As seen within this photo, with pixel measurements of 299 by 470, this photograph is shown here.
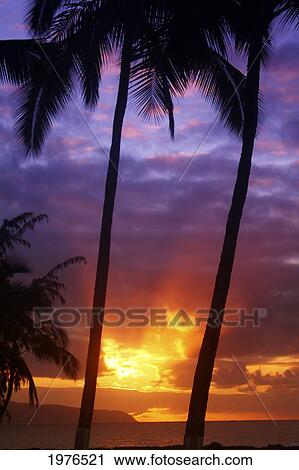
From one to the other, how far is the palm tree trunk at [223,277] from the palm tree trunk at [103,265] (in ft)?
10.9

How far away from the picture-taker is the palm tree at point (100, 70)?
17828mm

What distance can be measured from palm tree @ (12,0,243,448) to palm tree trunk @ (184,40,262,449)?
1.56 metres

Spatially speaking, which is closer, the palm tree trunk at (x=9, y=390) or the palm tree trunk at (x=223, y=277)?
the palm tree trunk at (x=223, y=277)

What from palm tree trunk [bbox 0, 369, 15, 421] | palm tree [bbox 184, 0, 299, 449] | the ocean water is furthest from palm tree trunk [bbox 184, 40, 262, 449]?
the ocean water

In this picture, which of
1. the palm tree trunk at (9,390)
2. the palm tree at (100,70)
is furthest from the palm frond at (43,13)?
the palm tree trunk at (9,390)

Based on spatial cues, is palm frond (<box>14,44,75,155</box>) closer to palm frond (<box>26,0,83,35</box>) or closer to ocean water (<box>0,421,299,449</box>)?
palm frond (<box>26,0,83,35</box>)

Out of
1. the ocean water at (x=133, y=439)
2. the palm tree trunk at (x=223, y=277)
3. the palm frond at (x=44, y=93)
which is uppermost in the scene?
the ocean water at (x=133, y=439)

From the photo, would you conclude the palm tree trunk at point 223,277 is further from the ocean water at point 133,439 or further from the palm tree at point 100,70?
the ocean water at point 133,439

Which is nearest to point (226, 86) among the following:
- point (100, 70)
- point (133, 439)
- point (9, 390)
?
point (100, 70)

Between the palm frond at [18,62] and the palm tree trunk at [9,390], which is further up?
the palm frond at [18,62]

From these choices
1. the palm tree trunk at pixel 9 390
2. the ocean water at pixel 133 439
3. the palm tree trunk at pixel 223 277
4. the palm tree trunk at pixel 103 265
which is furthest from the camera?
the ocean water at pixel 133 439

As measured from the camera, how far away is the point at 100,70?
19.6 meters

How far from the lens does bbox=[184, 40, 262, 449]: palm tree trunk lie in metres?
15.0
